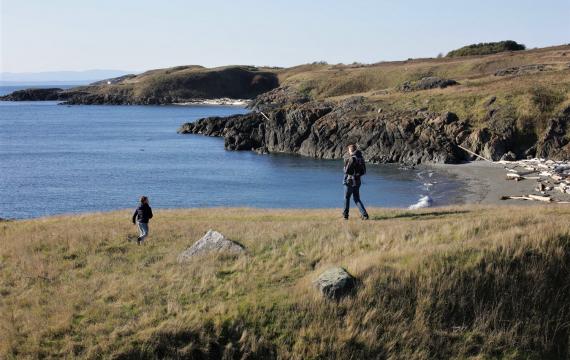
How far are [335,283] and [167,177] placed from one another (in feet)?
168

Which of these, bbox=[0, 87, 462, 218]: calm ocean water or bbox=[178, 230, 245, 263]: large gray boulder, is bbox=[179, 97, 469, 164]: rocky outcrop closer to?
bbox=[0, 87, 462, 218]: calm ocean water

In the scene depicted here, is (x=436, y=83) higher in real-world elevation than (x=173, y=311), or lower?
higher

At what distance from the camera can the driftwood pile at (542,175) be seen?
138 feet

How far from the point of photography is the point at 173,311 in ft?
44.1

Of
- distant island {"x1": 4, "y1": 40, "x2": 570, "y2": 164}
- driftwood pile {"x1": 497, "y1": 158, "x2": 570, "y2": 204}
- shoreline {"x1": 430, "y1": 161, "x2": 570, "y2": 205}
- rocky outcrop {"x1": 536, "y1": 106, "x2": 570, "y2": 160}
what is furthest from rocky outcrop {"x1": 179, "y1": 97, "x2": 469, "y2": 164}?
driftwood pile {"x1": 497, "y1": 158, "x2": 570, "y2": 204}

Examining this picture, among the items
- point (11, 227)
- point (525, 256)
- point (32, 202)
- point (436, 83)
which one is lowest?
point (32, 202)

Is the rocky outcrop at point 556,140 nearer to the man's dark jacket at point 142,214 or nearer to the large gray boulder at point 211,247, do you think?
the man's dark jacket at point 142,214

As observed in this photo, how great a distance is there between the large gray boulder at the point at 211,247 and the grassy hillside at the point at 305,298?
1.29 feet

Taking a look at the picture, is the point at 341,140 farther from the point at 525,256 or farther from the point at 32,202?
the point at 525,256

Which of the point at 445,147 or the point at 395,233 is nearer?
the point at 395,233

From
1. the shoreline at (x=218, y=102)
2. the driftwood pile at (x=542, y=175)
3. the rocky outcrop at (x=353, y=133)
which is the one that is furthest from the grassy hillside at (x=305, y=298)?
the shoreline at (x=218, y=102)

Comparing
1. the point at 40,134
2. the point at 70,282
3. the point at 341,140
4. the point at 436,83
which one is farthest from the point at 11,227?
the point at 40,134

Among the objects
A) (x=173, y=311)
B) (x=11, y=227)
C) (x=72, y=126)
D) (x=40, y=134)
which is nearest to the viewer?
(x=173, y=311)

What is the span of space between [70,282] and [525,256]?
456 inches
